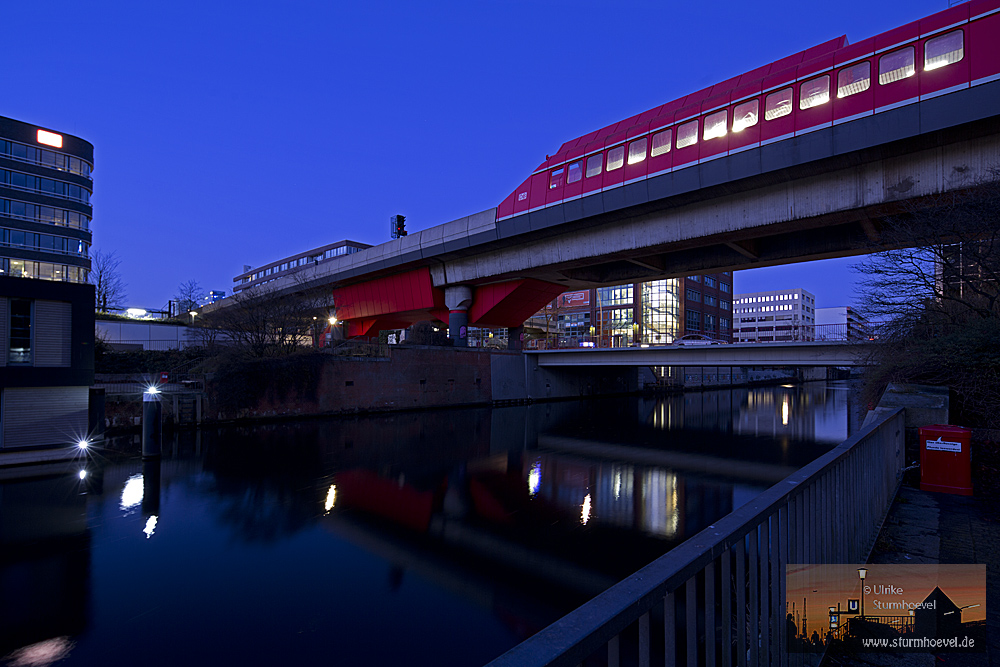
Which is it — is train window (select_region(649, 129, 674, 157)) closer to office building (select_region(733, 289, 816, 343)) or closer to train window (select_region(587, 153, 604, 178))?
train window (select_region(587, 153, 604, 178))

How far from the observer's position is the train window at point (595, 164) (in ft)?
75.9

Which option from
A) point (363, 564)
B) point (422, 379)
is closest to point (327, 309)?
point (422, 379)

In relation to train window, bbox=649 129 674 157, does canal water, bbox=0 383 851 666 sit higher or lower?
lower

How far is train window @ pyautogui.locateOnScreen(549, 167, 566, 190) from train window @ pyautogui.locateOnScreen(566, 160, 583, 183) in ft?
1.18

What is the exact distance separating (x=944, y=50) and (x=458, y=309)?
2604 cm

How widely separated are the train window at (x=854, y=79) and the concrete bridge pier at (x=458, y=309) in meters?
22.5

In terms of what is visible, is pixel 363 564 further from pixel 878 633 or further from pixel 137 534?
pixel 878 633

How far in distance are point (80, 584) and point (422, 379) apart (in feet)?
86.2

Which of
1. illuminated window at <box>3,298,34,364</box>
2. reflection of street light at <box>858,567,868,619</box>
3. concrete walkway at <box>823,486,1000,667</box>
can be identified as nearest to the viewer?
concrete walkway at <box>823,486,1000,667</box>

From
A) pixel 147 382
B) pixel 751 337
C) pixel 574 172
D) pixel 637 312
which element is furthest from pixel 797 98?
pixel 751 337

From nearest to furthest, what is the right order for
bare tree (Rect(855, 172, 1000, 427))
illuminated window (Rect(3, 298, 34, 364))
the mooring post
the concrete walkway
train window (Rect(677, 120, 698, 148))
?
the concrete walkway
bare tree (Rect(855, 172, 1000, 427))
illuminated window (Rect(3, 298, 34, 364))
the mooring post
train window (Rect(677, 120, 698, 148))

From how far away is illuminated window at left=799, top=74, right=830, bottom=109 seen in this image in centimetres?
1681

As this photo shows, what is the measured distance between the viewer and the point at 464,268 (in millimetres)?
32438

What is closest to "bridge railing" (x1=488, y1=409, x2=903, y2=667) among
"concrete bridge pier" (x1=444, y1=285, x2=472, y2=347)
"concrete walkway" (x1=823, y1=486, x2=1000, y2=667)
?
"concrete walkway" (x1=823, y1=486, x2=1000, y2=667)
